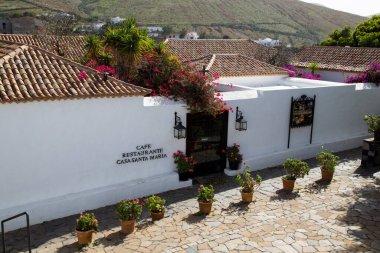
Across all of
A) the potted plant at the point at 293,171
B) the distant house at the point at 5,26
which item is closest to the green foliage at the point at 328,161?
the potted plant at the point at 293,171

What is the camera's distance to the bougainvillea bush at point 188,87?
42.9ft

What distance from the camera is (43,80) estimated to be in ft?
36.2

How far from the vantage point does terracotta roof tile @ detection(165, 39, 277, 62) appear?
30.0 m

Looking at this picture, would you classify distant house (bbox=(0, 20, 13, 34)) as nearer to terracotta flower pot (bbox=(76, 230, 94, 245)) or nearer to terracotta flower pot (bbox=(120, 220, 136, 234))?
terracotta flower pot (bbox=(120, 220, 136, 234))

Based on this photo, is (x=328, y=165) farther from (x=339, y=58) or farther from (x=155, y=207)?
(x=339, y=58)

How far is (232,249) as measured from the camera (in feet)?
30.9

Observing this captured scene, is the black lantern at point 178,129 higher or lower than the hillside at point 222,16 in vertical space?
lower

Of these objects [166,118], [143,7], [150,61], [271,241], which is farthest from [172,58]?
[143,7]

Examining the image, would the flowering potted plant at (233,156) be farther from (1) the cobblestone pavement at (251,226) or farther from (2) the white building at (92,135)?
(1) the cobblestone pavement at (251,226)

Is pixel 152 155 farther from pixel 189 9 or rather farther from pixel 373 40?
pixel 189 9

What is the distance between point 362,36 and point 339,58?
1246 centimetres

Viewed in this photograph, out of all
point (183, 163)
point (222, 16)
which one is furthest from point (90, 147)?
point (222, 16)

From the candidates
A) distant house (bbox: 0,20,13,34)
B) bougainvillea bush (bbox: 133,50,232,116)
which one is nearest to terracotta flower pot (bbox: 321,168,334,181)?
bougainvillea bush (bbox: 133,50,232,116)

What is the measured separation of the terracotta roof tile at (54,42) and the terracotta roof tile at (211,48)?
710 centimetres
